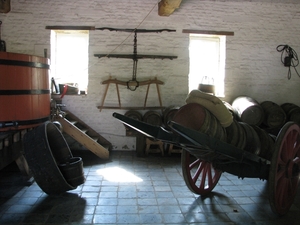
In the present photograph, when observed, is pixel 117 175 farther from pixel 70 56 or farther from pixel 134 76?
pixel 70 56

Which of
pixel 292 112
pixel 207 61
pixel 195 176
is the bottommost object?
pixel 195 176

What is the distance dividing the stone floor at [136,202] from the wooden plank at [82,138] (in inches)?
32.4

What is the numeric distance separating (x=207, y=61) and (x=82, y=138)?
11.8 feet

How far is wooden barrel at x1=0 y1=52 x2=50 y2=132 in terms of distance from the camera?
3.89 m

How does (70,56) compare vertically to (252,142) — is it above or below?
above

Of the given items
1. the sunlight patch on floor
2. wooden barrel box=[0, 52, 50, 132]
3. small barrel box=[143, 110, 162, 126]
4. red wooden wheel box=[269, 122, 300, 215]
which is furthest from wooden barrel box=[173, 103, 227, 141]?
small barrel box=[143, 110, 162, 126]

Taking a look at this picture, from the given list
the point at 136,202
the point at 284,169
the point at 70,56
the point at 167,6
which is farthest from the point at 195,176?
the point at 70,56

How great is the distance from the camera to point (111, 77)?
6445 millimetres

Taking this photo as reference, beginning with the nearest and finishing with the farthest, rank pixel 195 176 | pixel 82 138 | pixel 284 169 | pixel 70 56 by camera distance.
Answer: pixel 284 169
pixel 195 176
pixel 82 138
pixel 70 56

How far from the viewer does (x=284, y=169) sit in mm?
3283

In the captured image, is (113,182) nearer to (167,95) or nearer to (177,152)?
(177,152)

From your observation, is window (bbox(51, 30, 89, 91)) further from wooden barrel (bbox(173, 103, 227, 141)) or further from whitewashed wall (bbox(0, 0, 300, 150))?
wooden barrel (bbox(173, 103, 227, 141))

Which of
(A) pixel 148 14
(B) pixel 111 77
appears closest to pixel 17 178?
(B) pixel 111 77

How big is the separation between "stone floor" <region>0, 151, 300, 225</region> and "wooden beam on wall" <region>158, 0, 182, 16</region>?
3.35 meters
